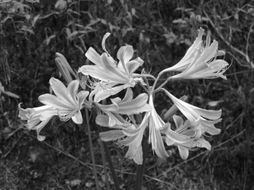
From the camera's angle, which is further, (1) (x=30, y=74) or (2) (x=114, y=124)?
(1) (x=30, y=74)

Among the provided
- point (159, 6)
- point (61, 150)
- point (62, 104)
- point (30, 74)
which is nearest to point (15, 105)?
point (30, 74)

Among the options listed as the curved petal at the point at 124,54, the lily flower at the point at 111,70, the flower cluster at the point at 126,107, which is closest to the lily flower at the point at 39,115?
the flower cluster at the point at 126,107

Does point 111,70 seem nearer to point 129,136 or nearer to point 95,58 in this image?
point 95,58

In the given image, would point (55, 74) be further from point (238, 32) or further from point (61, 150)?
point (238, 32)

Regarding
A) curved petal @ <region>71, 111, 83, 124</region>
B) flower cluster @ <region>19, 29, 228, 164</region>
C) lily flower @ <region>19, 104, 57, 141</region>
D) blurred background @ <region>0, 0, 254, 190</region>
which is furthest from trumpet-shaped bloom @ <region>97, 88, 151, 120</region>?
Answer: blurred background @ <region>0, 0, 254, 190</region>

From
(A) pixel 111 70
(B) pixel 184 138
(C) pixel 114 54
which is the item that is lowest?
(C) pixel 114 54

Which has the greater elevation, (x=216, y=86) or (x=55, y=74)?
(x=55, y=74)

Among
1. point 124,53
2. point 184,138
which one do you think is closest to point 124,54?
point 124,53
